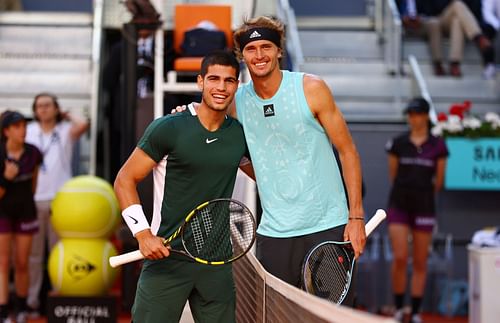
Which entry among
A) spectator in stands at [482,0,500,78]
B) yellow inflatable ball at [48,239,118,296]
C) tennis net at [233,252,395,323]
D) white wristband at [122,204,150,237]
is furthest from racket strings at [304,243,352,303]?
spectator in stands at [482,0,500,78]

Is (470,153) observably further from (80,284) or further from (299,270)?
(299,270)

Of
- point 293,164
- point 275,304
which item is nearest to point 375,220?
point 293,164

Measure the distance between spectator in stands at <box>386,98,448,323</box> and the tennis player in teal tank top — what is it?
4.74m

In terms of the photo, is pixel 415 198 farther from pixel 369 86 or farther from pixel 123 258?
pixel 123 258

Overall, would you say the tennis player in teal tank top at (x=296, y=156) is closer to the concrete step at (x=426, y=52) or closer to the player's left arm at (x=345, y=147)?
the player's left arm at (x=345, y=147)

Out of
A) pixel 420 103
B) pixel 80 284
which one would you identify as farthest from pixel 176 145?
pixel 420 103

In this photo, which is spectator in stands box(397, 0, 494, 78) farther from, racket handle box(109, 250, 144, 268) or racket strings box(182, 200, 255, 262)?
racket handle box(109, 250, 144, 268)

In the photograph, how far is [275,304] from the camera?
495 centimetres

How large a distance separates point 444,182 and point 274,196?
19.0 ft

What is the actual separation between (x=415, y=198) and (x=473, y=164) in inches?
39.6

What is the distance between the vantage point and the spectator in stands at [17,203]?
31.0 ft

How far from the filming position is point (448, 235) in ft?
36.5

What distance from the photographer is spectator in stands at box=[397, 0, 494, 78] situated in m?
12.8

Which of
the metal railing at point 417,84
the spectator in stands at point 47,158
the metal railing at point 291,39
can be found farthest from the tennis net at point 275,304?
the metal railing at point 291,39
